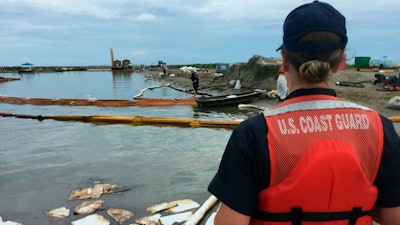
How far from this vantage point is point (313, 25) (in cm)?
149

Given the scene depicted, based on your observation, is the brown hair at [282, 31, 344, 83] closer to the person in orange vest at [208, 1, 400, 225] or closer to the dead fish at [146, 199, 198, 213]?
the person in orange vest at [208, 1, 400, 225]

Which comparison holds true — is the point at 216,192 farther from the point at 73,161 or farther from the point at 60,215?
the point at 73,161

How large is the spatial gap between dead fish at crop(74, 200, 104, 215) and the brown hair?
6.15 m

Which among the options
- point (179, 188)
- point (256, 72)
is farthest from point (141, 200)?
point (256, 72)

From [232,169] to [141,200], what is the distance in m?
6.14

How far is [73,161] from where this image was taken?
1060cm

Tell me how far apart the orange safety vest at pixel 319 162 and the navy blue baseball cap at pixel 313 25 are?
23cm

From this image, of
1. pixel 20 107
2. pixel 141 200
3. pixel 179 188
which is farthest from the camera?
pixel 20 107

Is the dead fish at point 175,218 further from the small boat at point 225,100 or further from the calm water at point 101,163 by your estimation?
the small boat at point 225,100

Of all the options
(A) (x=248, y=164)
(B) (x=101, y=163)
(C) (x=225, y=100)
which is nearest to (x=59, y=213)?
(B) (x=101, y=163)

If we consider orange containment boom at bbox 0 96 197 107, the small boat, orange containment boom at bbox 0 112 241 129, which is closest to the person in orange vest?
orange containment boom at bbox 0 112 241 129

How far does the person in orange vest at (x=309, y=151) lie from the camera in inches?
58.1

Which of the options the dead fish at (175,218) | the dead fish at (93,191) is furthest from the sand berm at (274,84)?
the dead fish at (93,191)

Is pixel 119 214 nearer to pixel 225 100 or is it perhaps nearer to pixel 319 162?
pixel 319 162
